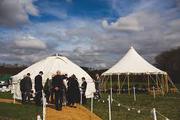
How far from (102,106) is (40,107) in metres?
4.61

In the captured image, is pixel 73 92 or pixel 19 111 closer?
pixel 19 111

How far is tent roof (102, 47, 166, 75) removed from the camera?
1444 inches

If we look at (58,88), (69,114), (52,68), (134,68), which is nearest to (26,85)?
(58,88)

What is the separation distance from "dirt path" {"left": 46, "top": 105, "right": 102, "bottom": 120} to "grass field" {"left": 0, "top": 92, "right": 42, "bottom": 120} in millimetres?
640

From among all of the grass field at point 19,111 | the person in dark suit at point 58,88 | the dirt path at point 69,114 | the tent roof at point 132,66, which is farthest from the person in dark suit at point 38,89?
the tent roof at point 132,66

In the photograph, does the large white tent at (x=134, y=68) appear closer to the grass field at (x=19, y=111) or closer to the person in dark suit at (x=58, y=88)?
the grass field at (x=19, y=111)

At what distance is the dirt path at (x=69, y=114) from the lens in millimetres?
17766

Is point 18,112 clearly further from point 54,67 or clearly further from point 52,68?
point 54,67

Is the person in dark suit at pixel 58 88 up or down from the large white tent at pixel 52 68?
down

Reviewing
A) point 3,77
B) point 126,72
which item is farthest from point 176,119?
point 3,77

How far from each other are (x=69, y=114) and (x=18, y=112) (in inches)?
90.5

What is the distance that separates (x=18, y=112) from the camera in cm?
1856

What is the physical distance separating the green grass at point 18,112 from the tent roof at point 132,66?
1748cm

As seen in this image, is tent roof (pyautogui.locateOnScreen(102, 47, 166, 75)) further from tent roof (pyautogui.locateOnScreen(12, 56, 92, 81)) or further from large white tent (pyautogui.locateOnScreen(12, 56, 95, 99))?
tent roof (pyautogui.locateOnScreen(12, 56, 92, 81))
